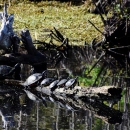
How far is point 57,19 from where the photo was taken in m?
19.8

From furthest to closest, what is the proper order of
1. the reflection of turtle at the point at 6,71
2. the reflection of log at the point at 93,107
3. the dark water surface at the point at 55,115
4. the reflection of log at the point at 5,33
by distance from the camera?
the reflection of log at the point at 5,33, the reflection of turtle at the point at 6,71, the reflection of log at the point at 93,107, the dark water surface at the point at 55,115

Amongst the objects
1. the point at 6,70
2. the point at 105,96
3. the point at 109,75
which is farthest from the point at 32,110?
the point at 109,75

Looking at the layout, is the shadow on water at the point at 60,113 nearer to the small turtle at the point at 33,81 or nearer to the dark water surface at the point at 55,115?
the dark water surface at the point at 55,115

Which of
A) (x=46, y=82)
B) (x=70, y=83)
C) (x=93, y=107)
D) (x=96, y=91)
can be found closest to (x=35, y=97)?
(x=46, y=82)

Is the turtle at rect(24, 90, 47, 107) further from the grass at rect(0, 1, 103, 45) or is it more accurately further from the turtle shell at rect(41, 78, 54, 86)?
the grass at rect(0, 1, 103, 45)

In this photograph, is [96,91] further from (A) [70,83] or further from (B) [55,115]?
(B) [55,115]

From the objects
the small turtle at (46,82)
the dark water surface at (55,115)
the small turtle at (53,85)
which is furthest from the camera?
the small turtle at (46,82)

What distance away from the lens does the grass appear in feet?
58.1

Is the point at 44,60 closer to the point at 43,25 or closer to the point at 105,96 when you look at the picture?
the point at 105,96

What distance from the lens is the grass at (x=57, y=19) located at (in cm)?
1770

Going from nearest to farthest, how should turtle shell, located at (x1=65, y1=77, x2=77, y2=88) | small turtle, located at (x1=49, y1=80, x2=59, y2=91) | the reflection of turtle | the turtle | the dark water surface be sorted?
the dark water surface
the turtle
turtle shell, located at (x1=65, y1=77, x2=77, y2=88)
small turtle, located at (x1=49, y1=80, x2=59, y2=91)
the reflection of turtle

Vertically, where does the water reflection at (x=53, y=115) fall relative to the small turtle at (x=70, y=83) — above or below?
below

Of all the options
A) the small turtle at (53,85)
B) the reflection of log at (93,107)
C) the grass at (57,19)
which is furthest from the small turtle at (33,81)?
the grass at (57,19)

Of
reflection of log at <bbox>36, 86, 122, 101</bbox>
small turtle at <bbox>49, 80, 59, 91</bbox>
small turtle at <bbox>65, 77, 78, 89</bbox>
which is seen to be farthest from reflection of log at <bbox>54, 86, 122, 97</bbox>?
small turtle at <bbox>49, 80, 59, 91</bbox>
